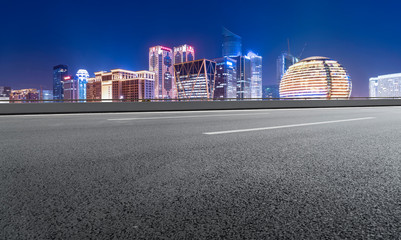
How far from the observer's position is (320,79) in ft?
346

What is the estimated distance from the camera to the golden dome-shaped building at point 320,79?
Answer: 4114 inches

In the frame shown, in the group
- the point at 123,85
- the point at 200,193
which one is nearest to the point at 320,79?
the point at 123,85

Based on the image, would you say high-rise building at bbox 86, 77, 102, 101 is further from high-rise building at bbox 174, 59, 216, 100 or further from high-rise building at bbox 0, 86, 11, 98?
high-rise building at bbox 174, 59, 216, 100

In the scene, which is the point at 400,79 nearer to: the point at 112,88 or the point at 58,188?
the point at 112,88

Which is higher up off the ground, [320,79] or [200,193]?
[320,79]

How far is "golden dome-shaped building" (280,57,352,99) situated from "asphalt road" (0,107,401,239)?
103077mm

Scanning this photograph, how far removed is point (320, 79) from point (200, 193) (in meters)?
114

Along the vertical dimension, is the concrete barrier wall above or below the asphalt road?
above

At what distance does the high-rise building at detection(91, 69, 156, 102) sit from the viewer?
15629cm

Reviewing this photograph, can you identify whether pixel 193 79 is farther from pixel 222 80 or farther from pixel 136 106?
pixel 136 106

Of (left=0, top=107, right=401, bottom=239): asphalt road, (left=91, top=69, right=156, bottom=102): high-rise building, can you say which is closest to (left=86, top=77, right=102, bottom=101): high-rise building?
(left=91, top=69, right=156, bottom=102): high-rise building

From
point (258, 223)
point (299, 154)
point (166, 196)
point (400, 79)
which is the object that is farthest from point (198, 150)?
point (400, 79)

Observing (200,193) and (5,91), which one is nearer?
(200,193)

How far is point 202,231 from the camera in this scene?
1433 mm
